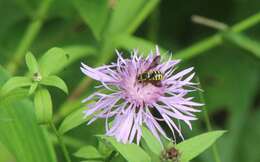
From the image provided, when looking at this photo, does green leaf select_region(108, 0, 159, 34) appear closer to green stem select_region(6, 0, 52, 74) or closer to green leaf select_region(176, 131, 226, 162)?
green stem select_region(6, 0, 52, 74)

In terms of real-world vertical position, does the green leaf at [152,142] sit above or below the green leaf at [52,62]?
below

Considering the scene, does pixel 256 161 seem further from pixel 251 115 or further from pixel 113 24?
pixel 113 24

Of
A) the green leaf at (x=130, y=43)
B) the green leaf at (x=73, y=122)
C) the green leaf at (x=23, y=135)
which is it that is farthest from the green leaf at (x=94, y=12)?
the green leaf at (x=73, y=122)

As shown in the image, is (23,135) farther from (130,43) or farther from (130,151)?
(130,43)

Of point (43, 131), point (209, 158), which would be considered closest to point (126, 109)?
point (43, 131)

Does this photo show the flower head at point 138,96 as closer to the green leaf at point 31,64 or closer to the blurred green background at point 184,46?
the green leaf at point 31,64

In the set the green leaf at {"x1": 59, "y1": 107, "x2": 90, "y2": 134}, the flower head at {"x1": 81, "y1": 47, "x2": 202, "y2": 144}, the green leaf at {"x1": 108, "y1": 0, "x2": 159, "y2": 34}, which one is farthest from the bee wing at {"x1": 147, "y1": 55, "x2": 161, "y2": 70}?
the green leaf at {"x1": 108, "y1": 0, "x2": 159, "y2": 34}
